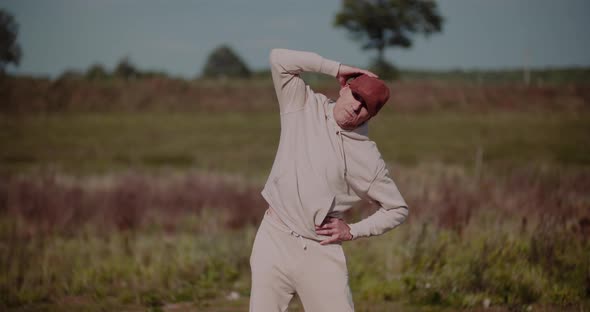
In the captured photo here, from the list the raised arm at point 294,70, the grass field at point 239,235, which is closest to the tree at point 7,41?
the grass field at point 239,235

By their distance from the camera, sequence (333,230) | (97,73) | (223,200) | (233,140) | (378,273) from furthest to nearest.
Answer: (97,73), (233,140), (223,200), (378,273), (333,230)

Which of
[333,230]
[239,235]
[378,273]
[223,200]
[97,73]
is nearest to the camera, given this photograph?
[333,230]

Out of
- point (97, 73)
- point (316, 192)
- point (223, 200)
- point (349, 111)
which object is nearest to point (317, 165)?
point (316, 192)

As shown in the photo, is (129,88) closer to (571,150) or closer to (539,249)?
(571,150)

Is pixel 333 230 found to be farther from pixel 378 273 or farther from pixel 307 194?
pixel 378 273

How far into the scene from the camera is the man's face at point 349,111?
3695 mm

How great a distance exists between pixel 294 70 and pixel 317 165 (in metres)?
0.60

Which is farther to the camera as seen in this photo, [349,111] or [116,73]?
[116,73]

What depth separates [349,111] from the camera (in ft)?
12.1

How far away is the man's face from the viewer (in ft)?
12.1

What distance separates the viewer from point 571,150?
26109 mm

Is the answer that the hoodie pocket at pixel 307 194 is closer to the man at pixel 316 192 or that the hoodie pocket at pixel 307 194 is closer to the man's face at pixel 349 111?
the man at pixel 316 192

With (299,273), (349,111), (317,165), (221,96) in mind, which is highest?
(349,111)

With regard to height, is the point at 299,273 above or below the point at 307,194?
below
